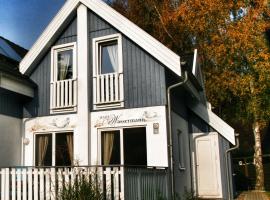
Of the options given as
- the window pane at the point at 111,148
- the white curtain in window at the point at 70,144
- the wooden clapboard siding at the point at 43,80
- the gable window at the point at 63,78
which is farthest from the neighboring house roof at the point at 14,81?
the window pane at the point at 111,148

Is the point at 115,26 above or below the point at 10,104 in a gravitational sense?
above

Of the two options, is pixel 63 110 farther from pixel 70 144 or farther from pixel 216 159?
pixel 216 159

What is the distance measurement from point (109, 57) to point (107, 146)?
10.1 ft

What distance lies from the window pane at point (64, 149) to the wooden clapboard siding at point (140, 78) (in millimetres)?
1391

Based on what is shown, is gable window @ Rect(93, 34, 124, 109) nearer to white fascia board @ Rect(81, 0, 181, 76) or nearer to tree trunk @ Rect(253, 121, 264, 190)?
white fascia board @ Rect(81, 0, 181, 76)

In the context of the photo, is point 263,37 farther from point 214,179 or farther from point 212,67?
point 214,179

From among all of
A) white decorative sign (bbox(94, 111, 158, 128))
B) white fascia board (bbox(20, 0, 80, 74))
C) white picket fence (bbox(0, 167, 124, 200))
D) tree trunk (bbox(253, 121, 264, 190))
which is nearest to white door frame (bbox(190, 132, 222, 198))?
white decorative sign (bbox(94, 111, 158, 128))

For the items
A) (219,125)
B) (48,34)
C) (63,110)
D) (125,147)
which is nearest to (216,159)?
(219,125)

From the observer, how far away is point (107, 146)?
11.7m

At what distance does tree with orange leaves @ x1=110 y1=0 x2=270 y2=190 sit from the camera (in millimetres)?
19969

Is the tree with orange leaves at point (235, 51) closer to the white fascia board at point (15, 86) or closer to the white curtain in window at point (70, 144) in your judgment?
the white curtain in window at point (70, 144)

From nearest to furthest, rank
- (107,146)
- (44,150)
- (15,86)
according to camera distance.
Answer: (107,146), (15,86), (44,150)

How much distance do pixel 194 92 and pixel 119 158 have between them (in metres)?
4.36

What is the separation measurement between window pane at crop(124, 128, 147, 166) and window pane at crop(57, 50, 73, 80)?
331 cm
